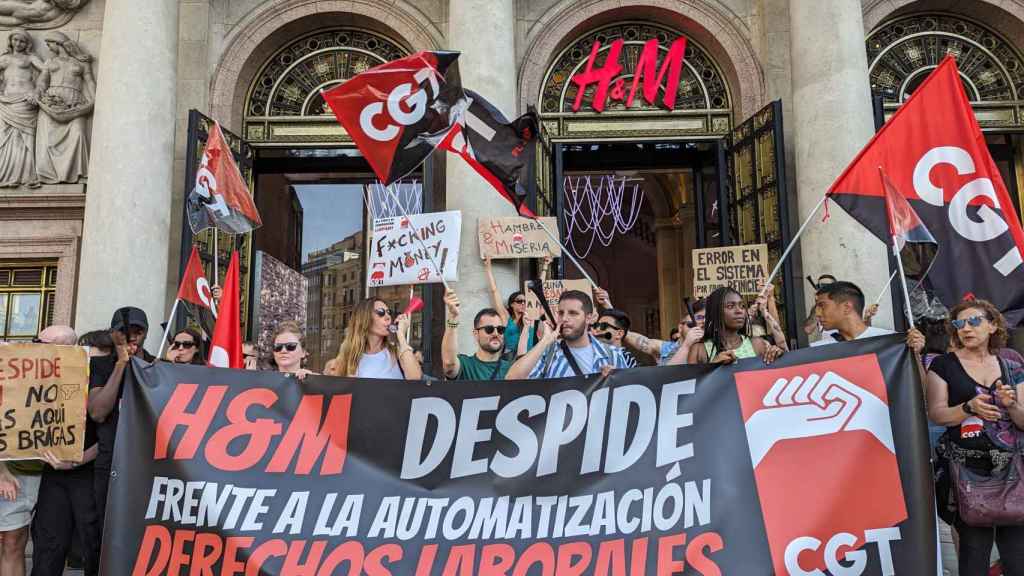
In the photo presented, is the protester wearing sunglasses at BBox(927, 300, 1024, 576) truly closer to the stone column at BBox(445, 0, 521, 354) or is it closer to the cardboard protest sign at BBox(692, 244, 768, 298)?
the cardboard protest sign at BBox(692, 244, 768, 298)

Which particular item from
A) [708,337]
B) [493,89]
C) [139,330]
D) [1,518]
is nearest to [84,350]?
[139,330]

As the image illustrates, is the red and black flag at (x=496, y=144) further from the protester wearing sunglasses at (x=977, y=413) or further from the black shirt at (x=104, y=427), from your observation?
the protester wearing sunglasses at (x=977, y=413)

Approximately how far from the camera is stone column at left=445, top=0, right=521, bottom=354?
10523mm

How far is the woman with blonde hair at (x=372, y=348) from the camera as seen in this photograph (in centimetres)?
567

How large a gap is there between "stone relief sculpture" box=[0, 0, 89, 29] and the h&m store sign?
7.62 metres

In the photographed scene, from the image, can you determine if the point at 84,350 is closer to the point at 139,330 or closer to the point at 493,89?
the point at 139,330

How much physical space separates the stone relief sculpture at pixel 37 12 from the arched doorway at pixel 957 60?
476 inches

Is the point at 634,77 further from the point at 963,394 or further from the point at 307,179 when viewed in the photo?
the point at 963,394

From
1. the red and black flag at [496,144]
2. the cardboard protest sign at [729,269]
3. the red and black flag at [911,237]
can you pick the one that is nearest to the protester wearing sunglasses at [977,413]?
the red and black flag at [911,237]

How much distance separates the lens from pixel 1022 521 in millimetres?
4281

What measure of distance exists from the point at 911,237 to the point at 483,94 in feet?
22.9

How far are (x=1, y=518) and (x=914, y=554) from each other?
18.1 feet

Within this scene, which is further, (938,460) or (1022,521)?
(938,460)

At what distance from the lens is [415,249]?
8461 millimetres
